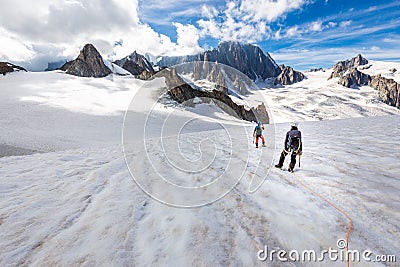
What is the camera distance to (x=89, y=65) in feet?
228

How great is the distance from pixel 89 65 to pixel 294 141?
7998 centimetres

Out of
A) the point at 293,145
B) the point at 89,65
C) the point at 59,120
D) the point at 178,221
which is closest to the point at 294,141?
the point at 293,145

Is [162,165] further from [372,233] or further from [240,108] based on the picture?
[240,108]

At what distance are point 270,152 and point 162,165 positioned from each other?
6.28 metres

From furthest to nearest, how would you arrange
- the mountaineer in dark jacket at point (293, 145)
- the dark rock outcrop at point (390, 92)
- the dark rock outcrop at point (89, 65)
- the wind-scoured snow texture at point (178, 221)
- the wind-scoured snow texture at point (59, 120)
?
the dark rock outcrop at point (390, 92), the dark rock outcrop at point (89, 65), the wind-scoured snow texture at point (59, 120), the mountaineer in dark jacket at point (293, 145), the wind-scoured snow texture at point (178, 221)

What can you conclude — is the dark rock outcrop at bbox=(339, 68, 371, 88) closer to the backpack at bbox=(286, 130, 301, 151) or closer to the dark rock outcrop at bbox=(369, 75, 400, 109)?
the dark rock outcrop at bbox=(369, 75, 400, 109)

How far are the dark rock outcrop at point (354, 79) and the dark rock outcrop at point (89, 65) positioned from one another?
21344 centimetres

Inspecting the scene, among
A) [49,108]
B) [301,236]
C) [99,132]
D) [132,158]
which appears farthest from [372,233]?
[49,108]

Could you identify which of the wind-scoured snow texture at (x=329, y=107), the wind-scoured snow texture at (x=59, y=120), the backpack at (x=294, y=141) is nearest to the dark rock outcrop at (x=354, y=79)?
the wind-scoured snow texture at (x=329, y=107)

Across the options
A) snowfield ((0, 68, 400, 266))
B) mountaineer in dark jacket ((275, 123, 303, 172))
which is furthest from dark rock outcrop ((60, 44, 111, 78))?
mountaineer in dark jacket ((275, 123, 303, 172))

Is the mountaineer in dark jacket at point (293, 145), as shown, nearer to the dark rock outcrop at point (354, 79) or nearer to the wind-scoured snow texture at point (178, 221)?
the wind-scoured snow texture at point (178, 221)

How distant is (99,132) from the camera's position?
18203 millimetres

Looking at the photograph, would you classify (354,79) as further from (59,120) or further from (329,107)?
(59,120)

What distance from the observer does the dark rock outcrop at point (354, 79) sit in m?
187
